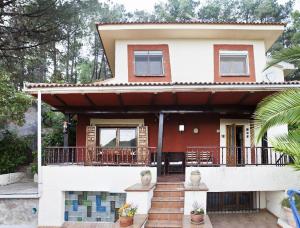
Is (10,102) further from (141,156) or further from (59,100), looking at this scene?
(141,156)

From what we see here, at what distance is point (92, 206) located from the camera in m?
11.0

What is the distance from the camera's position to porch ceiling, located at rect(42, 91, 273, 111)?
11164 millimetres

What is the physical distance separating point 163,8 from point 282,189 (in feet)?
106

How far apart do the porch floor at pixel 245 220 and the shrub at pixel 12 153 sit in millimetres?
9854

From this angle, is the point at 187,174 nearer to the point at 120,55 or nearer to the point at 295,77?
the point at 120,55

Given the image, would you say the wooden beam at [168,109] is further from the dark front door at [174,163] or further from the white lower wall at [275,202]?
the white lower wall at [275,202]

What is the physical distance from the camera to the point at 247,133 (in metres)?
14.1

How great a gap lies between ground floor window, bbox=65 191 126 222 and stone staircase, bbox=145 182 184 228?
1.72m

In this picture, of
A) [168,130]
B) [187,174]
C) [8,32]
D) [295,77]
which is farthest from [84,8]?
[295,77]

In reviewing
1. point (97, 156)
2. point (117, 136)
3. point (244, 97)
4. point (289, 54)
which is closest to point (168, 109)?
point (244, 97)

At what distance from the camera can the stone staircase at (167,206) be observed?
330 inches

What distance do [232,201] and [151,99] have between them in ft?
16.4

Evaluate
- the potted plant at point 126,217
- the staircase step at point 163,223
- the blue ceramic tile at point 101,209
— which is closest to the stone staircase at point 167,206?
the staircase step at point 163,223

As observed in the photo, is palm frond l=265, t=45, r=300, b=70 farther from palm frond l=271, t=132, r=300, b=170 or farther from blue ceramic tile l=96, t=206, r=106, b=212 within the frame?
blue ceramic tile l=96, t=206, r=106, b=212
